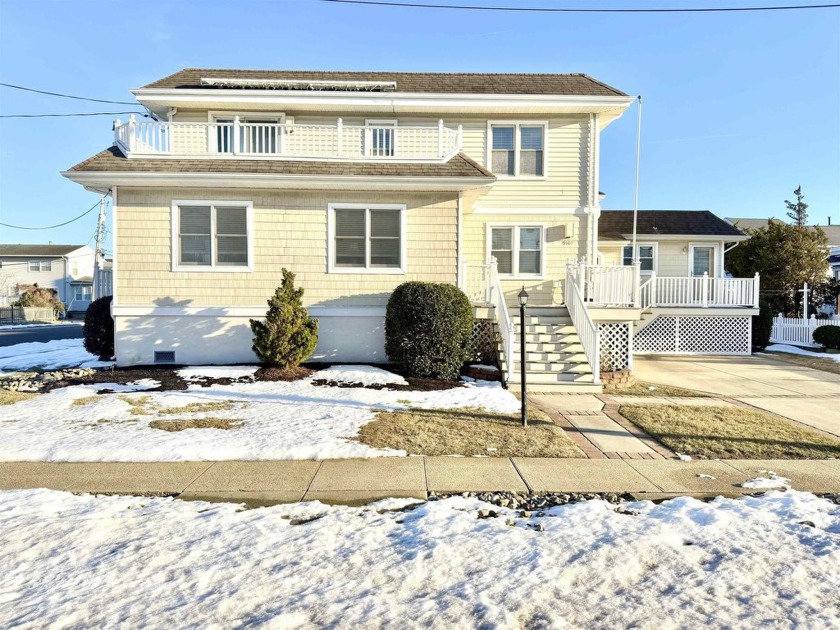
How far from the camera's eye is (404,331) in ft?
31.9

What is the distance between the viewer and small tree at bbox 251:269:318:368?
378 inches

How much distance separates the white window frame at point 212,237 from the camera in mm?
10633

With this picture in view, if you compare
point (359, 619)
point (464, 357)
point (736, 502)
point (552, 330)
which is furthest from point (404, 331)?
point (359, 619)

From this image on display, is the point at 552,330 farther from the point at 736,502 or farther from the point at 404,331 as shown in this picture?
the point at 736,502

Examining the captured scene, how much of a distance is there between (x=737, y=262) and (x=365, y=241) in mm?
21145

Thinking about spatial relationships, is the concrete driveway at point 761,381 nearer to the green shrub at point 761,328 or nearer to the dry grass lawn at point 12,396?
the green shrub at point 761,328

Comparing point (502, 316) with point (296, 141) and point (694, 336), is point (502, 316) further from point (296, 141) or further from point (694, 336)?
point (694, 336)

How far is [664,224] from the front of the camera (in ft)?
63.1

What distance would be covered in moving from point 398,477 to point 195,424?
3.29 metres

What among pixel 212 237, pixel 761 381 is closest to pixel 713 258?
pixel 761 381

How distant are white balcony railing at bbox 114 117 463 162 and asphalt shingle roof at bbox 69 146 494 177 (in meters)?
0.17

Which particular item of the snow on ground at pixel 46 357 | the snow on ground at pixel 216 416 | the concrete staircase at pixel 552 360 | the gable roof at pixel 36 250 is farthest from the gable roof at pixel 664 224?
the gable roof at pixel 36 250

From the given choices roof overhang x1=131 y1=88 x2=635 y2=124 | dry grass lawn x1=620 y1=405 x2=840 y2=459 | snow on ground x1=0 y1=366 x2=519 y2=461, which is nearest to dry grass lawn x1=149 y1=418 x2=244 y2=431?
snow on ground x1=0 y1=366 x2=519 y2=461

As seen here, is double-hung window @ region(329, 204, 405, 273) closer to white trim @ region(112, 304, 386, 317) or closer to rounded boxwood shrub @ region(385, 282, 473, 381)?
white trim @ region(112, 304, 386, 317)
